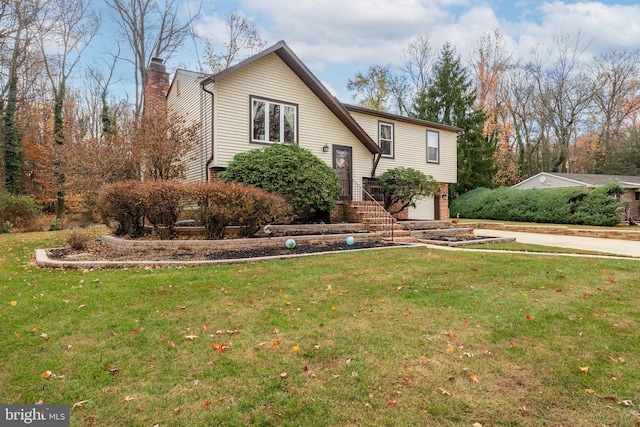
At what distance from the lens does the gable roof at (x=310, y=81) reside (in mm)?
11736

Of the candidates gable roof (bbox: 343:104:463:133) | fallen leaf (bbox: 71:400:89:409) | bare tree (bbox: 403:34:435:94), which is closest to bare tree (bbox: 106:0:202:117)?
gable roof (bbox: 343:104:463:133)

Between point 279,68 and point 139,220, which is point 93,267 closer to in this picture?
point 139,220

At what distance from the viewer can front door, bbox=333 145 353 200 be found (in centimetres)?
1434

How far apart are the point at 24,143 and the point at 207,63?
466 inches

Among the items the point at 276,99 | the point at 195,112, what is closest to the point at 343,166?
the point at 276,99

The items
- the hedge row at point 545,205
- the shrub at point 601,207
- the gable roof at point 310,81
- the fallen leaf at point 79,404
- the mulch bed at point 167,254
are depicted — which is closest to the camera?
the fallen leaf at point 79,404

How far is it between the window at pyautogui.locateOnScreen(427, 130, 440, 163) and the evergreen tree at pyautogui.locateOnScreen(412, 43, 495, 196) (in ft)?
28.8

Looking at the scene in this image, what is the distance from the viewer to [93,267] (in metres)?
6.36

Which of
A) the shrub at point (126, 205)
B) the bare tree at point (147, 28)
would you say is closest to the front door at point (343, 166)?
the shrub at point (126, 205)

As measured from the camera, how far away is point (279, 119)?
12836mm

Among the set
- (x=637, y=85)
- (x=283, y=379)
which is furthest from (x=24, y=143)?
(x=637, y=85)

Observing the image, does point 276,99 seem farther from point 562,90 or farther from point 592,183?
point 562,90

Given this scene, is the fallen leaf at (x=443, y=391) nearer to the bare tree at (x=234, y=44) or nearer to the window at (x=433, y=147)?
the window at (x=433, y=147)

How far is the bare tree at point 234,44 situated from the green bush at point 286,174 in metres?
15.4
